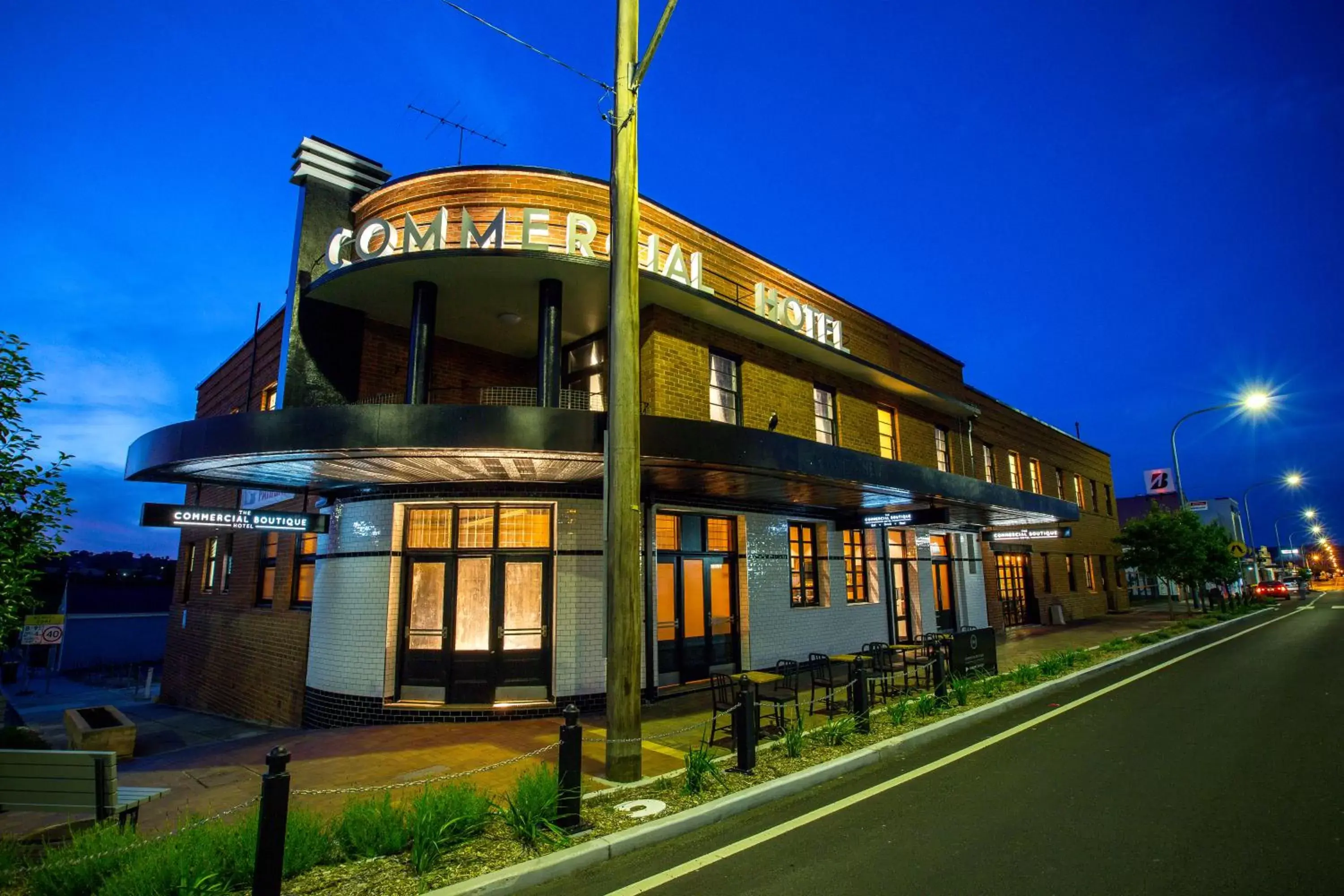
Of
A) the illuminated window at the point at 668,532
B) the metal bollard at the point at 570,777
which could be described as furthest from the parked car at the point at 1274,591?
the metal bollard at the point at 570,777

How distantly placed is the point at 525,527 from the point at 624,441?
16.3 feet

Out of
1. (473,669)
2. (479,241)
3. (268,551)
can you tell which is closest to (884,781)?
(473,669)

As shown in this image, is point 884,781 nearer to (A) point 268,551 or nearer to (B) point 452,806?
(B) point 452,806

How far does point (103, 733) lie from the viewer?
10.3m

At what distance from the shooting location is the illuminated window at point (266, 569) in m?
14.8

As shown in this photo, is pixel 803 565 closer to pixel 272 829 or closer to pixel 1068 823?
pixel 1068 823

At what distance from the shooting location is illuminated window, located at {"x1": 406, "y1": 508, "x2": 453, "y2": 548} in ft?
36.7

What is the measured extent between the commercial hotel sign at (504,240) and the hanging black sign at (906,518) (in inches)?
242

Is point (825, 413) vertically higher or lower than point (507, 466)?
higher

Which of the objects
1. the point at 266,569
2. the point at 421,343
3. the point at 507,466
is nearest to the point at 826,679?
the point at 507,466

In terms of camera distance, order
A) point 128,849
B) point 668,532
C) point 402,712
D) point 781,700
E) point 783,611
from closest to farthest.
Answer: point 128,849
point 781,700
point 402,712
point 668,532
point 783,611

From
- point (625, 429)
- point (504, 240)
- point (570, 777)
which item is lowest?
point (570, 777)

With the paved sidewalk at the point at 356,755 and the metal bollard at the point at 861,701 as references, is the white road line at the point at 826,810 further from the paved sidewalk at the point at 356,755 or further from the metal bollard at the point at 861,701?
the paved sidewalk at the point at 356,755

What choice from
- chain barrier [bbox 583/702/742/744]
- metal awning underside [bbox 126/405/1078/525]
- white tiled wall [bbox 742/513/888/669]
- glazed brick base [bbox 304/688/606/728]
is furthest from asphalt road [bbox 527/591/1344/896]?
white tiled wall [bbox 742/513/888/669]
